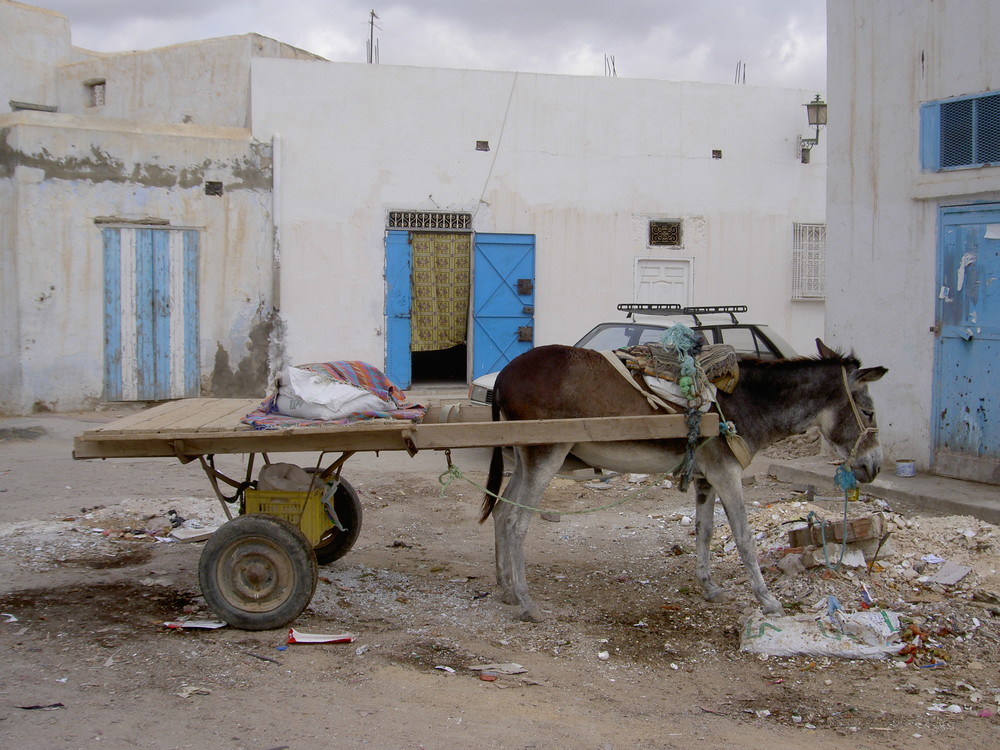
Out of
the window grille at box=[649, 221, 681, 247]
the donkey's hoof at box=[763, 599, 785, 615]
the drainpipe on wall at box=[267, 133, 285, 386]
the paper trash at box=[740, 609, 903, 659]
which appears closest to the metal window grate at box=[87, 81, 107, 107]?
the drainpipe on wall at box=[267, 133, 285, 386]

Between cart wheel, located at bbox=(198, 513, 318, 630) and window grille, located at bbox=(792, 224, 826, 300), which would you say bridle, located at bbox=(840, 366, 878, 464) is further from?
window grille, located at bbox=(792, 224, 826, 300)

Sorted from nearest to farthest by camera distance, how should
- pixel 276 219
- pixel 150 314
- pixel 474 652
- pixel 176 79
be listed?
pixel 474 652
pixel 150 314
pixel 276 219
pixel 176 79

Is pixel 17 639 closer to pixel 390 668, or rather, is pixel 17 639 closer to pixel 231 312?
pixel 390 668

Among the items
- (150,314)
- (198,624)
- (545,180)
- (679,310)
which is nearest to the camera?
(198,624)

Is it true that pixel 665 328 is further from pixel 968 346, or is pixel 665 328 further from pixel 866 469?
pixel 866 469

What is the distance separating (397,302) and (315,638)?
914cm

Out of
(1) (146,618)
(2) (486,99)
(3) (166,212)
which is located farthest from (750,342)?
(3) (166,212)

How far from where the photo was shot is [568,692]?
159 inches

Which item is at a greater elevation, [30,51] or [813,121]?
[30,51]

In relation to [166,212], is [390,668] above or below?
below

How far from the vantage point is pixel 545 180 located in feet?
45.3

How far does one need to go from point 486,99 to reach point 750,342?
5965 mm

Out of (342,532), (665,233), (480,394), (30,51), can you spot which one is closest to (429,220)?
(665,233)

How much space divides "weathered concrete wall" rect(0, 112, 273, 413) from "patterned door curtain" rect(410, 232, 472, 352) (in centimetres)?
208
